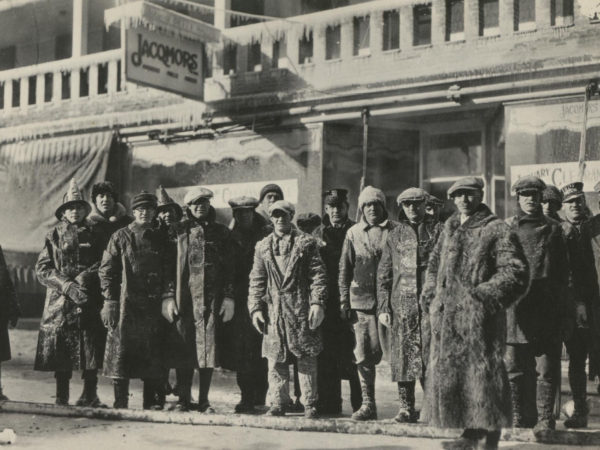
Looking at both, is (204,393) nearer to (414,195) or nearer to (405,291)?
(405,291)

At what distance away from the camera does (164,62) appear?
10688 millimetres

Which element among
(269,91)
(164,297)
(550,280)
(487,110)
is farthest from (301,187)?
(550,280)

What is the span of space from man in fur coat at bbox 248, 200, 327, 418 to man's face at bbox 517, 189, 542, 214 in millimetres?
1685

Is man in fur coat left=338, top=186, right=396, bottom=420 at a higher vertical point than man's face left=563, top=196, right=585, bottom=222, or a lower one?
lower

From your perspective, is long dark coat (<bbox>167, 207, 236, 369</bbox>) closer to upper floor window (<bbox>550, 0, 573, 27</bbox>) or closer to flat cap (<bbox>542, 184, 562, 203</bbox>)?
flat cap (<bbox>542, 184, 562, 203</bbox>)

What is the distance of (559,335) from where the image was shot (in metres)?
6.00

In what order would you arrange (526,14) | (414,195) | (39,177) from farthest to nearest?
(39,177) < (526,14) < (414,195)

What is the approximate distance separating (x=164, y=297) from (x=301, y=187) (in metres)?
4.35

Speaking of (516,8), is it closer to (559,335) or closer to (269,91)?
(269,91)

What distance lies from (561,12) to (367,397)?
5376mm

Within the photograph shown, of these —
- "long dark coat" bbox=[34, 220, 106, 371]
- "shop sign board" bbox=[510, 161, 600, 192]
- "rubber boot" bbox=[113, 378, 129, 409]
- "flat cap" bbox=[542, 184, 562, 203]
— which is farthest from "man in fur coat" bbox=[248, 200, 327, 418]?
"shop sign board" bbox=[510, 161, 600, 192]

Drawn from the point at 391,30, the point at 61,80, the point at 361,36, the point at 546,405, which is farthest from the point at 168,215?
the point at 61,80

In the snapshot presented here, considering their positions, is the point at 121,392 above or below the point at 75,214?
below

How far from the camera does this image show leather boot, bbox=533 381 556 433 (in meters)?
5.81
